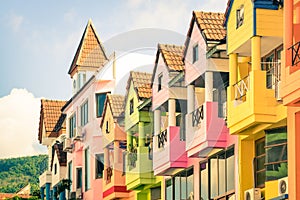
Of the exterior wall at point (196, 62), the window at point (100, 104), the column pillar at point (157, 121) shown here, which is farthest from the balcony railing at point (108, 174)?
the exterior wall at point (196, 62)

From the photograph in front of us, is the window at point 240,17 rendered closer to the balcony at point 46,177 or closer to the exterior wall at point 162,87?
the exterior wall at point 162,87

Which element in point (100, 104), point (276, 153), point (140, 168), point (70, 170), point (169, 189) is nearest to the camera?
point (276, 153)

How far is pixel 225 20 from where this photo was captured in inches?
1251

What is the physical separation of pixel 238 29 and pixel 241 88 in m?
1.76

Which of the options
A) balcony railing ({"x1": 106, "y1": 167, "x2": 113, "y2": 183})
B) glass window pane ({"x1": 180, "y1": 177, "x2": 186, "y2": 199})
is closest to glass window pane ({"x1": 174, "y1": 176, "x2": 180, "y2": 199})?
glass window pane ({"x1": 180, "y1": 177, "x2": 186, "y2": 199})

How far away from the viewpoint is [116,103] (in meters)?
48.2

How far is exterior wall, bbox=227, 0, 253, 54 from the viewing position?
29.5 meters

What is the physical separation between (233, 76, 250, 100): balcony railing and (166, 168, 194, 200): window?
24.1 ft

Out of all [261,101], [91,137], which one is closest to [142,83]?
[91,137]

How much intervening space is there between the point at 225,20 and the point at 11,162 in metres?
71.9

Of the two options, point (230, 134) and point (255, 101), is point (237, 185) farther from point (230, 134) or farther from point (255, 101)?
point (255, 101)

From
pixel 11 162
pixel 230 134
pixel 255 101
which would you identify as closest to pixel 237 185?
pixel 230 134

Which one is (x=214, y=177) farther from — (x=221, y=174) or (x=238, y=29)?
(x=238, y=29)

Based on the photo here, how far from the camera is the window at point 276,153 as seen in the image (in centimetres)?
2897
